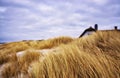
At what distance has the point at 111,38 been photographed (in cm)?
308

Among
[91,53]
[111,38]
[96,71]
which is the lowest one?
[96,71]

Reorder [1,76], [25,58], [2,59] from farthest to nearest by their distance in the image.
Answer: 1. [2,59]
2. [25,58]
3. [1,76]

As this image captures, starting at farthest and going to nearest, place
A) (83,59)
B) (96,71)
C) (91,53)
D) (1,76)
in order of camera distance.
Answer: (1,76), (91,53), (83,59), (96,71)

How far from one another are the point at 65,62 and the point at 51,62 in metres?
0.21

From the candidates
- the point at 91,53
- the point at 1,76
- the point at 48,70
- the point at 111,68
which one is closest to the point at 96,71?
the point at 111,68

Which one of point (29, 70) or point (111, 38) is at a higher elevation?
point (111, 38)

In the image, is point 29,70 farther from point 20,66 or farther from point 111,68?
point 111,68

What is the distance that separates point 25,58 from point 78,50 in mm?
1032

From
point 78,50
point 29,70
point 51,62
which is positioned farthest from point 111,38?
point 29,70

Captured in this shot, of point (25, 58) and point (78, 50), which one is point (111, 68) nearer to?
point (78, 50)

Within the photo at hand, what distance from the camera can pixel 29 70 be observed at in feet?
8.83

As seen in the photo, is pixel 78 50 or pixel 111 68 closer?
pixel 111 68

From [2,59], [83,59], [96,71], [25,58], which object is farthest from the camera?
[2,59]

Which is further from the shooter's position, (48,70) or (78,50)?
(78,50)
